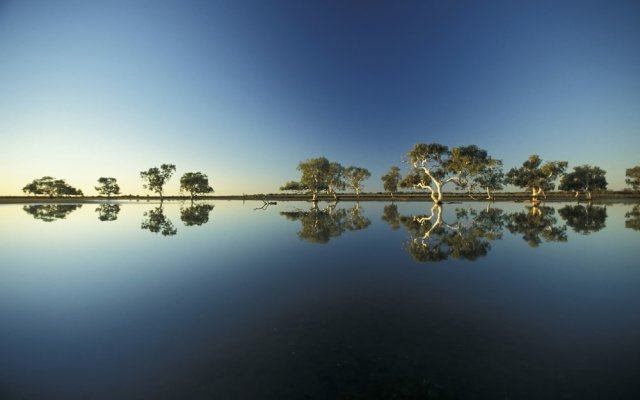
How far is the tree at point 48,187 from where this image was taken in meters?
162

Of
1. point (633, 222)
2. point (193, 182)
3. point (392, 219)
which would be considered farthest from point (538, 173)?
point (193, 182)

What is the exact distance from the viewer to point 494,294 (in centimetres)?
1011

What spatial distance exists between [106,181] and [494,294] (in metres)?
210

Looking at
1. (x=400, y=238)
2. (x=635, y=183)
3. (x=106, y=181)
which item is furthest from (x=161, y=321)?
(x=106, y=181)

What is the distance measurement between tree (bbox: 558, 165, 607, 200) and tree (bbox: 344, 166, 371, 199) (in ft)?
238

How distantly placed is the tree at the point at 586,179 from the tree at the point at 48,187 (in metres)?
254

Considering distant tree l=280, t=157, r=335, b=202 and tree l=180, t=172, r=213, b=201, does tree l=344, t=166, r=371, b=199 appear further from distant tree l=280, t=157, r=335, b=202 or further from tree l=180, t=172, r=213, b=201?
tree l=180, t=172, r=213, b=201

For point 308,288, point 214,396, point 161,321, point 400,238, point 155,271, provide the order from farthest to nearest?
point 400,238
point 155,271
point 308,288
point 161,321
point 214,396

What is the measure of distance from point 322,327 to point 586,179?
13478 cm

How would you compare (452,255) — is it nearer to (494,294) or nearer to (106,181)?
(494,294)

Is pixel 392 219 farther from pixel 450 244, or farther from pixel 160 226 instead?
pixel 160 226

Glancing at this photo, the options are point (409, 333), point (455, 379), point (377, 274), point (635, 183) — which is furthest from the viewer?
point (635, 183)

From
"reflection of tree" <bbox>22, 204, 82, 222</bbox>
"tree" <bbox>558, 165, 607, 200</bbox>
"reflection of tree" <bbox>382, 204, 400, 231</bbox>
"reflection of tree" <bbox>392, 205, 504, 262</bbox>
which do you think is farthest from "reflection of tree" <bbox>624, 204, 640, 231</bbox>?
"tree" <bbox>558, 165, 607, 200</bbox>

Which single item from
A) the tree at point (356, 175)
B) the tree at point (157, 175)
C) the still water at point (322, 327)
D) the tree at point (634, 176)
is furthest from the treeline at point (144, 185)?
the tree at point (634, 176)
